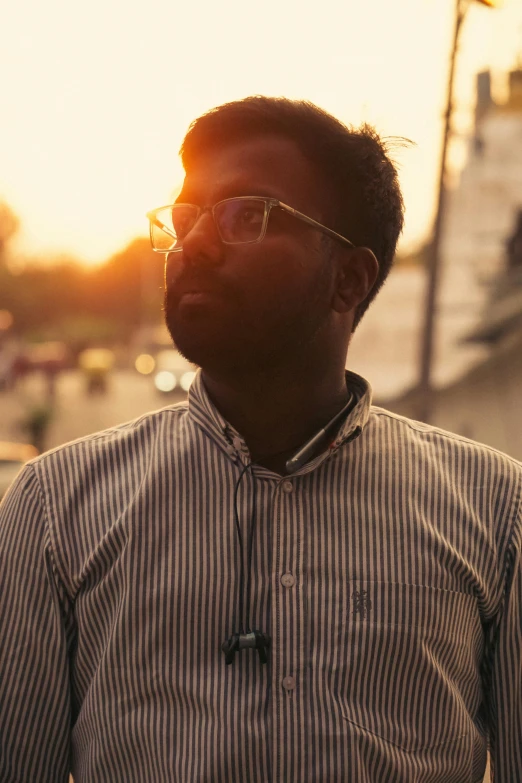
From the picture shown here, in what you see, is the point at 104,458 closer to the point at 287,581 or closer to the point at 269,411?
the point at 269,411

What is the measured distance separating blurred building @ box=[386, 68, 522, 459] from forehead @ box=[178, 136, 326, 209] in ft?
47.8

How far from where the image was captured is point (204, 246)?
206cm

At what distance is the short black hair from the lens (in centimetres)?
223

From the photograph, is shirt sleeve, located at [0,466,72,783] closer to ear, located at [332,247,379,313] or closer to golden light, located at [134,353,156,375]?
ear, located at [332,247,379,313]

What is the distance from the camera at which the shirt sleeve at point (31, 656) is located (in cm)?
197

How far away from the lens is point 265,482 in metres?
2.05

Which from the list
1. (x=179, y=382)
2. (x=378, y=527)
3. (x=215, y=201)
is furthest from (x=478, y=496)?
(x=179, y=382)

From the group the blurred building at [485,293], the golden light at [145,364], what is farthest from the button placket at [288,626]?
the golden light at [145,364]

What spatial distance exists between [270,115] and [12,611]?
1137 mm

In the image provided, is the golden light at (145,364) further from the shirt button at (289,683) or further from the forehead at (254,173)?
the shirt button at (289,683)

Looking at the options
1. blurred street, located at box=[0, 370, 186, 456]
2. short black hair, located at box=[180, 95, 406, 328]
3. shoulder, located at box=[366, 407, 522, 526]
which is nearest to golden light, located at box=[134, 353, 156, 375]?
blurred street, located at box=[0, 370, 186, 456]

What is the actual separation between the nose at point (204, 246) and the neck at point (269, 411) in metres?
0.23

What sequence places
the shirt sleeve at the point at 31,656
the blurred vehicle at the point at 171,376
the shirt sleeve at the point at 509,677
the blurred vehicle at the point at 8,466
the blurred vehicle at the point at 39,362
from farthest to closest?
1. the blurred vehicle at the point at 39,362
2. the blurred vehicle at the point at 171,376
3. the blurred vehicle at the point at 8,466
4. the shirt sleeve at the point at 509,677
5. the shirt sleeve at the point at 31,656

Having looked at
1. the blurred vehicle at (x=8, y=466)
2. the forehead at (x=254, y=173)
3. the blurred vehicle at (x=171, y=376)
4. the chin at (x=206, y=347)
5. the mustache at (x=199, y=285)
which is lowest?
the blurred vehicle at (x=171, y=376)
